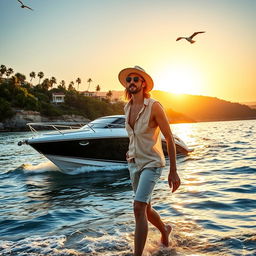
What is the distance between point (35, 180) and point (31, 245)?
21.2ft

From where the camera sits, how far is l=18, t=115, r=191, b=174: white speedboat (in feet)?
38.5

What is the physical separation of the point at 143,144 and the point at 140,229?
0.99 metres

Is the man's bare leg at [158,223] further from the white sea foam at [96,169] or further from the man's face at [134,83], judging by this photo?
the white sea foam at [96,169]

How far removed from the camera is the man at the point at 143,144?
3787mm

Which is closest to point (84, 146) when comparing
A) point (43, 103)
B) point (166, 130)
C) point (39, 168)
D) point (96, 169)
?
point (96, 169)

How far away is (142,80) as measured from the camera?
4141 mm

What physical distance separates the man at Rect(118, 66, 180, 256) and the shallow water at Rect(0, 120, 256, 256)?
84cm

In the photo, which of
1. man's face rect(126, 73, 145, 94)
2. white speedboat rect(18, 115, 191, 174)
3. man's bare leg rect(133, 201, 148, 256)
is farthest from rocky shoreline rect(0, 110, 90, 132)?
man's bare leg rect(133, 201, 148, 256)

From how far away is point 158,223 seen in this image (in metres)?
4.39

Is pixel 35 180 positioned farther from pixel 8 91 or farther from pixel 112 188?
pixel 8 91

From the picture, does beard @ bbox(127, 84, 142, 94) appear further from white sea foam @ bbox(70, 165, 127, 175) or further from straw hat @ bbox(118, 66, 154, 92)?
white sea foam @ bbox(70, 165, 127, 175)

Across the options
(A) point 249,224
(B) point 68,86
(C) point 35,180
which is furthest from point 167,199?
(B) point 68,86

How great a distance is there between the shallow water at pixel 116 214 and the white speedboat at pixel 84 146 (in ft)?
3.31

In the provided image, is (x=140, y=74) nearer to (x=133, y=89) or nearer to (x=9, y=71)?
(x=133, y=89)
